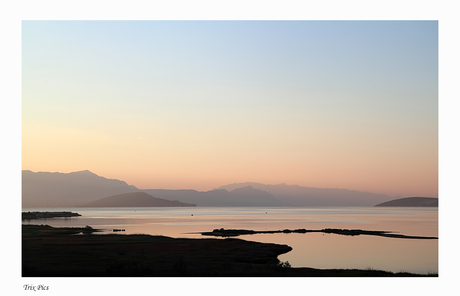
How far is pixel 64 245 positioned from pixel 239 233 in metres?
38.0

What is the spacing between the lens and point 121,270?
33.0 metres

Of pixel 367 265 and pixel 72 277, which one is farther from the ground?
pixel 72 277

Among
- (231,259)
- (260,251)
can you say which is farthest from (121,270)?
(260,251)

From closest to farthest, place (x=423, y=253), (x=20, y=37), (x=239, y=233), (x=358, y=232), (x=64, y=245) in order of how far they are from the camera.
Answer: (x=20, y=37), (x=64, y=245), (x=423, y=253), (x=239, y=233), (x=358, y=232)

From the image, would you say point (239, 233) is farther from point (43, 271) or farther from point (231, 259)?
point (43, 271)

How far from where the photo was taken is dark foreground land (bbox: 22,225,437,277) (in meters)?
33.5

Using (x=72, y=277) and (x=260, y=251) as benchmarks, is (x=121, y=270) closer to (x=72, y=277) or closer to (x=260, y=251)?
(x=72, y=277)

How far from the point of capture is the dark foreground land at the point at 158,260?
33463 mm

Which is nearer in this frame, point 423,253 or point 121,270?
point 121,270

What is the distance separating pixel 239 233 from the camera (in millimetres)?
81188

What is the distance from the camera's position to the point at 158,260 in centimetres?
3984

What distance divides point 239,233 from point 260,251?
30566mm

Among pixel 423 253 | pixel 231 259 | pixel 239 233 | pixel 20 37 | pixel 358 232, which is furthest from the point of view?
pixel 358 232
